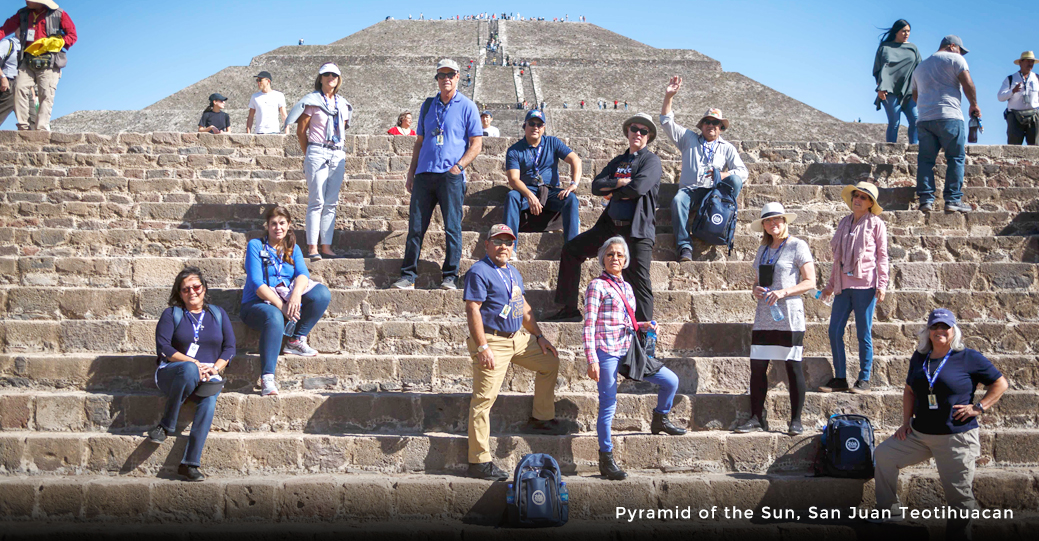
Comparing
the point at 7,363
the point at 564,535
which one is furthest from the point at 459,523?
the point at 7,363

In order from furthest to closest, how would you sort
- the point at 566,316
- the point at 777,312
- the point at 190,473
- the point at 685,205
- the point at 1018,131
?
the point at 1018,131, the point at 685,205, the point at 566,316, the point at 777,312, the point at 190,473

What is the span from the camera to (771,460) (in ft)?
15.8

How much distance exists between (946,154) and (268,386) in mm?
6349

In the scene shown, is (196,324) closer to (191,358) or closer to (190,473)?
(191,358)

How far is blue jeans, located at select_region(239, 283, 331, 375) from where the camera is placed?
497 centimetres

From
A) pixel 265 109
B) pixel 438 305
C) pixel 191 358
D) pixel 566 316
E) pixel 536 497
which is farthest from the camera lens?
pixel 265 109

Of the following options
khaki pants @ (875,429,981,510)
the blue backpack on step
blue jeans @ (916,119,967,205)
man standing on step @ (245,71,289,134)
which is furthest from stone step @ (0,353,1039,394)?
man standing on step @ (245,71,289,134)

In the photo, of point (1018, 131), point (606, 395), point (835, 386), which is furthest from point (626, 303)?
point (1018, 131)

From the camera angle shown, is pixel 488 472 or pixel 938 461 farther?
pixel 488 472

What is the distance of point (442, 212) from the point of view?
19.7 feet

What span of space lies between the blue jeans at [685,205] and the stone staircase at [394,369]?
0.28m

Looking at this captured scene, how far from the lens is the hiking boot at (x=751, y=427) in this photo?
4875mm

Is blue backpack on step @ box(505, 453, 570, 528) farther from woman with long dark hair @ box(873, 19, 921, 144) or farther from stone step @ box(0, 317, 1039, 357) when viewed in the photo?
woman with long dark hair @ box(873, 19, 921, 144)

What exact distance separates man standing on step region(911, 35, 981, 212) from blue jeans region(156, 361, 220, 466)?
661 cm
